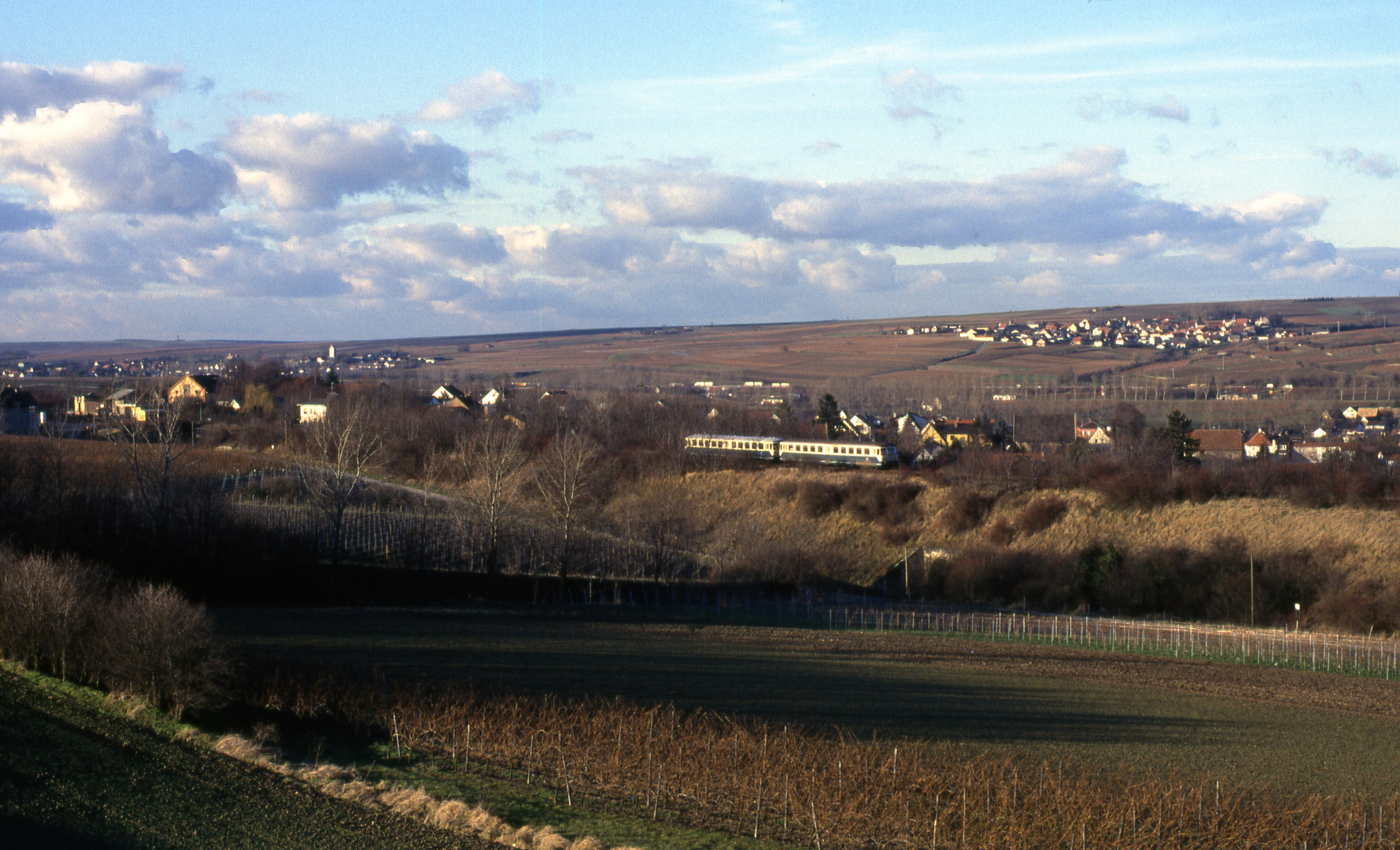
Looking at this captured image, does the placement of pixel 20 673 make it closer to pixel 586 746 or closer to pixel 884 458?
pixel 586 746

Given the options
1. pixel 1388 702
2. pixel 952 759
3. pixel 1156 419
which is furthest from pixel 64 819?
pixel 1156 419

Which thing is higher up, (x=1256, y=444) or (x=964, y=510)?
(x=1256, y=444)

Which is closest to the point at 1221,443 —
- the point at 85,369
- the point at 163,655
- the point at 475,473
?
the point at 475,473

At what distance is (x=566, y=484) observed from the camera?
4697cm

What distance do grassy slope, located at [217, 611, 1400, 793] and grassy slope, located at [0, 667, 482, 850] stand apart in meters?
6.71

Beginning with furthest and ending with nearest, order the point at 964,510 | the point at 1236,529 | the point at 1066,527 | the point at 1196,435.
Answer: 1. the point at 1196,435
2. the point at 964,510
3. the point at 1066,527
4. the point at 1236,529

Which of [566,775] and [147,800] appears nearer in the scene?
[147,800]

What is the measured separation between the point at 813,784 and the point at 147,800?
8.87m

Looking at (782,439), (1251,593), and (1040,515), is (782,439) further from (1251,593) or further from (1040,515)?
(1251,593)

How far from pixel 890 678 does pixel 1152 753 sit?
8023 millimetres

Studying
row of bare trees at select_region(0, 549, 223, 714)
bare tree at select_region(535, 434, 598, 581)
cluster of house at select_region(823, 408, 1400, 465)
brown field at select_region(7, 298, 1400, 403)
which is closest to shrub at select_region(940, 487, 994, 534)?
cluster of house at select_region(823, 408, 1400, 465)

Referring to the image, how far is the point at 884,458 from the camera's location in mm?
69688

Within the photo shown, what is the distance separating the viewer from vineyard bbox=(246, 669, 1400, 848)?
14.0m

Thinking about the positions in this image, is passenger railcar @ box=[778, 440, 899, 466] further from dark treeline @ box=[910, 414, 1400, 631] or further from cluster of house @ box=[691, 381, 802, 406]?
cluster of house @ box=[691, 381, 802, 406]
